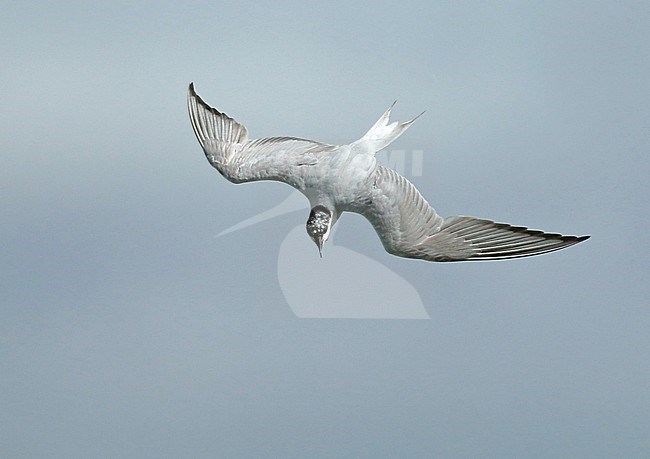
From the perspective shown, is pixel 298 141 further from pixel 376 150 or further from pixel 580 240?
pixel 580 240

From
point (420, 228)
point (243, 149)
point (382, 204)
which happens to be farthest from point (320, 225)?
point (243, 149)

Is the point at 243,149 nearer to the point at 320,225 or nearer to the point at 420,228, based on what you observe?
the point at 320,225

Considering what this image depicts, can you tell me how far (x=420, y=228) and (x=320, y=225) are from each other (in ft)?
2.74

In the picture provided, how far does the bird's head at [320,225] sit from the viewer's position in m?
8.62

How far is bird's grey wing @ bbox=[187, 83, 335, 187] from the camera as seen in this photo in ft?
29.5

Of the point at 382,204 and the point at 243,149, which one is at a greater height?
the point at 243,149

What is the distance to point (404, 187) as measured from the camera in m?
8.80

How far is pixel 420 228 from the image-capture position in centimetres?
872

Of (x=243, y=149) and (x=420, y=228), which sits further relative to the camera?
(x=243, y=149)

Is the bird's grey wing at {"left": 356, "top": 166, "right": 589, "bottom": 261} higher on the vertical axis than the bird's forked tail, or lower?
lower

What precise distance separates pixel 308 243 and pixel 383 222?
1.04m

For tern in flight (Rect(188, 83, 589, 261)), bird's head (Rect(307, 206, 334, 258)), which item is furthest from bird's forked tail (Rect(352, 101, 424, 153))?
bird's head (Rect(307, 206, 334, 258))

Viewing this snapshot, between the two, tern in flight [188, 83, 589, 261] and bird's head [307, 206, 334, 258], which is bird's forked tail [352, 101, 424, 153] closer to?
tern in flight [188, 83, 589, 261]

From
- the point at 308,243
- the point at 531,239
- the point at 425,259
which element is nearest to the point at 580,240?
the point at 531,239
